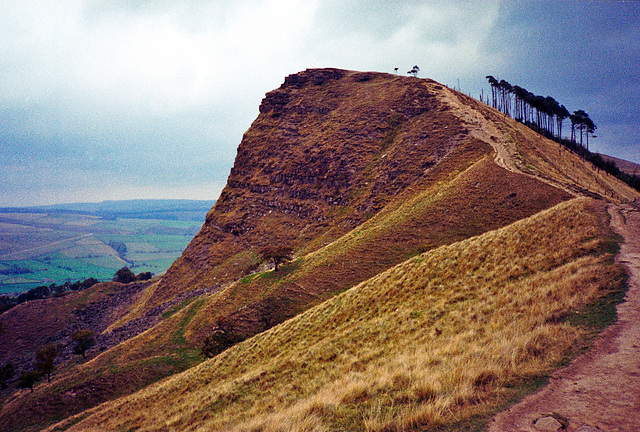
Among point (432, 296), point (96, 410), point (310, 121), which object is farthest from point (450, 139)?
point (96, 410)

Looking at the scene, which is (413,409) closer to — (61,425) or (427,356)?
(427,356)

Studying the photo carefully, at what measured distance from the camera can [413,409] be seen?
503 centimetres

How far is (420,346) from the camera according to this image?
9406 millimetres

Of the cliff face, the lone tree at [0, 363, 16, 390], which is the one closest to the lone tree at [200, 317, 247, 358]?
the cliff face

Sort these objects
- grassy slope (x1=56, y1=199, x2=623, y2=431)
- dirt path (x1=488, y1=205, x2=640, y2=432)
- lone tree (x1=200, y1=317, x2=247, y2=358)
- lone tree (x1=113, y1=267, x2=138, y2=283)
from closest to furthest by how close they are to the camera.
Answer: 1. dirt path (x1=488, y1=205, x2=640, y2=432)
2. grassy slope (x1=56, y1=199, x2=623, y2=431)
3. lone tree (x1=200, y1=317, x2=247, y2=358)
4. lone tree (x1=113, y1=267, x2=138, y2=283)

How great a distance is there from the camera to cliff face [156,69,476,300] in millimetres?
46938

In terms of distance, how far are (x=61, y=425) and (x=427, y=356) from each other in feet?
84.7

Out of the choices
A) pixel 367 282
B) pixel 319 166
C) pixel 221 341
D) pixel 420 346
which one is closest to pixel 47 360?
pixel 221 341

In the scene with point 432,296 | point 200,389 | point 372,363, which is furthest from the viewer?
point 200,389

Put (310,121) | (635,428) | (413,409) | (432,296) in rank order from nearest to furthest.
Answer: (635,428) < (413,409) < (432,296) < (310,121)

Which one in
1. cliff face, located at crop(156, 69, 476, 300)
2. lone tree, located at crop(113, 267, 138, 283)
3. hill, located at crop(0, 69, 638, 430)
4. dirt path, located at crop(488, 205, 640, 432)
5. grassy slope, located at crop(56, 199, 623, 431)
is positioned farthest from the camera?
lone tree, located at crop(113, 267, 138, 283)

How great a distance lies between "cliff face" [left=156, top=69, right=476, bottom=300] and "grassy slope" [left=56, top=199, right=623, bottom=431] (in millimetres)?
26196

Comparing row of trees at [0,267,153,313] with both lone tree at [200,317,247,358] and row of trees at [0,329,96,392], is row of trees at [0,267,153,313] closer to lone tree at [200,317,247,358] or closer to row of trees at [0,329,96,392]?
row of trees at [0,329,96,392]

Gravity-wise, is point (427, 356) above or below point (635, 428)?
below
